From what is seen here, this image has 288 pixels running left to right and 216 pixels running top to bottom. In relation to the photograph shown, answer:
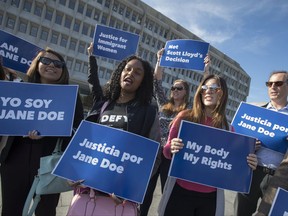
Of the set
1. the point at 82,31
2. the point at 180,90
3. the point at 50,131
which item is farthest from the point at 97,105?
the point at 82,31

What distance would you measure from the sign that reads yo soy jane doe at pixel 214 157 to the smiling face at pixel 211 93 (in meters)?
0.31

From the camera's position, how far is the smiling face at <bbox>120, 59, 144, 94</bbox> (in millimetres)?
2082

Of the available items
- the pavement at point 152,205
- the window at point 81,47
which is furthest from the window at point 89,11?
the pavement at point 152,205

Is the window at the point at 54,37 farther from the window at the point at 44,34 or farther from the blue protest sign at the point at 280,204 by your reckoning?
the blue protest sign at the point at 280,204

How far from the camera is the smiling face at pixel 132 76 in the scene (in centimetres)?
208

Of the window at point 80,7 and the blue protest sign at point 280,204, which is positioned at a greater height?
the window at point 80,7

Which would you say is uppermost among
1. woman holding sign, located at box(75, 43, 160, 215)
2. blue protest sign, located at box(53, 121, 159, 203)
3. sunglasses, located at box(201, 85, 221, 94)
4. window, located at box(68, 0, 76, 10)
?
window, located at box(68, 0, 76, 10)

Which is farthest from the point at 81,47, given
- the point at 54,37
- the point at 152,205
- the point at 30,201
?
the point at 30,201

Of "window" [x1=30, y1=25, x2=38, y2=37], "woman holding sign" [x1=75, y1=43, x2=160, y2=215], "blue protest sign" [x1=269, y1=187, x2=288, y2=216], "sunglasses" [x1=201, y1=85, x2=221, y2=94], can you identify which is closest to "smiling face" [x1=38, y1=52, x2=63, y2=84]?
"woman holding sign" [x1=75, y1=43, x2=160, y2=215]

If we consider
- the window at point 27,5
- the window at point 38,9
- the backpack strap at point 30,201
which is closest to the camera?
the backpack strap at point 30,201

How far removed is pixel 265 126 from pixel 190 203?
3.41 ft

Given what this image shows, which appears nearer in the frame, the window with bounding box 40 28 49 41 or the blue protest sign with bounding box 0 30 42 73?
the blue protest sign with bounding box 0 30 42 73

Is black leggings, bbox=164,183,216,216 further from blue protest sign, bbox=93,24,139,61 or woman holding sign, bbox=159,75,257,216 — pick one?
blue protest sign, bbox=93,24,139,61

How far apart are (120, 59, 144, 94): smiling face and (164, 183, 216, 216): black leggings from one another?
824 mm
